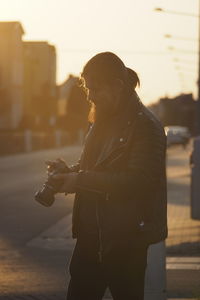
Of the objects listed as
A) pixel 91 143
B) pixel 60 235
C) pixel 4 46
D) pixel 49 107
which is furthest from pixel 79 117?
pixel 91 143

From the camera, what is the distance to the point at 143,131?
15.2ft

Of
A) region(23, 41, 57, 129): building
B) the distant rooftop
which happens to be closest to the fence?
the distant rooftop

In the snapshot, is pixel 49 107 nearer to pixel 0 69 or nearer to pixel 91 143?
pixel 0 69

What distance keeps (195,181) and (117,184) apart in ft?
32.9

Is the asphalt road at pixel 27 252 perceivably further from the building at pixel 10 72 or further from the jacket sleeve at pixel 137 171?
the building at pixel 10 72

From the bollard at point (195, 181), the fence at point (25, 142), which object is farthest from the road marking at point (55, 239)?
the fence at point (25, 142)

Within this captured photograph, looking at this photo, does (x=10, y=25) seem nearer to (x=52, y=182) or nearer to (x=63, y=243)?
(x=63, y=243)

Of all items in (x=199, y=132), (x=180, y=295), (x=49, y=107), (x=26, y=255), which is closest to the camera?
(x=180, y=295)

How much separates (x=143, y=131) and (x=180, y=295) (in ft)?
13.1

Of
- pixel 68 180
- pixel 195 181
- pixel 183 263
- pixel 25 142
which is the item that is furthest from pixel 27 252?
pixel 25 142

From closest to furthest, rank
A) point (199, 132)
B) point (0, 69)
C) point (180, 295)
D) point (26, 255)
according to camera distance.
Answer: point (180, 295)
point (26, 255)
point (199, 132)
point (0, 69)

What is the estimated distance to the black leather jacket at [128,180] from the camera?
15.0 ft

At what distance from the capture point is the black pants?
185 inches

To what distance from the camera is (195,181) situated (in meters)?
14.5
